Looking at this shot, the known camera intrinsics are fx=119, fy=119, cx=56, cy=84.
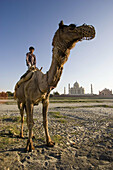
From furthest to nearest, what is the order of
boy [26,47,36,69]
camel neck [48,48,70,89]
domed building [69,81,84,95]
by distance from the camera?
domed building [69,81,84,95] < boy [26,47,36,69] < camel neck [48,48,70,89]

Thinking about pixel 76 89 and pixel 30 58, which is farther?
pixel 76 89

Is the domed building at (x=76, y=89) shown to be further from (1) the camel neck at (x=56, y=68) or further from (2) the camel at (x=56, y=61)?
(1) the camel neck at (x=56, y=68)

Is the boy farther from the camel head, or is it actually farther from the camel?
the camel head

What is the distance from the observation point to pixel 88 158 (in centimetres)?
330

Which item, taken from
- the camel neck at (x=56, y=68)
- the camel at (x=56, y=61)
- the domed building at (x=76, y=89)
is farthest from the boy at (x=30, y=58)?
the domed building at (x=76, y=89)

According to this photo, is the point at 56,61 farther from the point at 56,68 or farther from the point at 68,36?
the point at 68,36

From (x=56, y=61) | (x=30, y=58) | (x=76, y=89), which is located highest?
(x=76, y=89)

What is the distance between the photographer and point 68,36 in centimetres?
310

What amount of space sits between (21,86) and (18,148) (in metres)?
2.22

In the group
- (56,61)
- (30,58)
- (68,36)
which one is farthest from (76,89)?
(68,36)

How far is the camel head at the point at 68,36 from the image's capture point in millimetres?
2873

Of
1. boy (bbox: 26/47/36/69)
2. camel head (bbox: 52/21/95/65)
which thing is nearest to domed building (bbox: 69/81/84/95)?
boy (bbox: 26/47/36/69)

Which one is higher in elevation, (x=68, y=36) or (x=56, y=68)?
(x=68, y=36)

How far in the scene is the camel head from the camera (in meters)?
2.87
